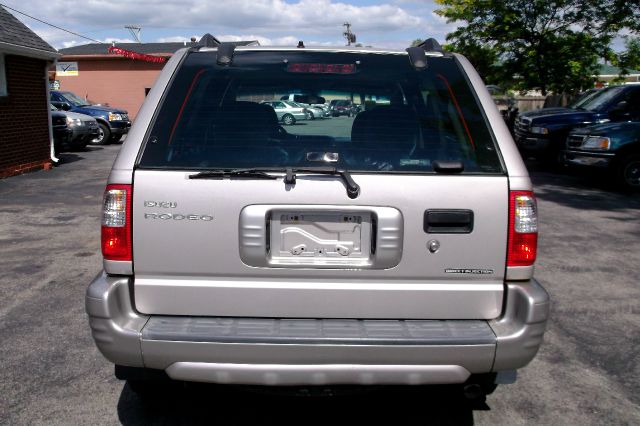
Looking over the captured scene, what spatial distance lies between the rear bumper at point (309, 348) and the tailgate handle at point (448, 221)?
0.41 meters

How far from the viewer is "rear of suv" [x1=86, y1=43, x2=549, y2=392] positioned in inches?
117

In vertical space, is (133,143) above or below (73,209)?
above

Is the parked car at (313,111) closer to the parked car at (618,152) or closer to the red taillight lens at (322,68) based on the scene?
the red taillight lens at (322,68)

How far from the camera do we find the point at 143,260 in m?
3.09

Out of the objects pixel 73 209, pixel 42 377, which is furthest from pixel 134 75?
pixel 42 377

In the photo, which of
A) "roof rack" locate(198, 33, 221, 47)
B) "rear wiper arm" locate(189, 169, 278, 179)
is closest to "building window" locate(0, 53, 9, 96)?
"roof rack" locate(198, 33, 221, 47)

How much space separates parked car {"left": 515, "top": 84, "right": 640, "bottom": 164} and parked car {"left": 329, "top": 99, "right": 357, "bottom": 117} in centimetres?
1125

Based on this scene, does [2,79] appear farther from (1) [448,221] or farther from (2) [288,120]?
(1) [448,221]

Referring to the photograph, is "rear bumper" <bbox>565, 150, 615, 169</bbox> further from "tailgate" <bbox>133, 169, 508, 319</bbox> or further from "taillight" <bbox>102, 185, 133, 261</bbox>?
"taillight" <bbox>102, 185, 133, 261</bbox>

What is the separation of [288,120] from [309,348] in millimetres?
1448

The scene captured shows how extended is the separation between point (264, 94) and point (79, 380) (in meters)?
2.06

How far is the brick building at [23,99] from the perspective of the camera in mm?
13328

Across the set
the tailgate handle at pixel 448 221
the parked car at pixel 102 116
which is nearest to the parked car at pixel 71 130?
the parked car at pixel 102 116

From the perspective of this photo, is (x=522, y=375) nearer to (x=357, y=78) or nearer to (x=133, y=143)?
(x=357, y=78)
